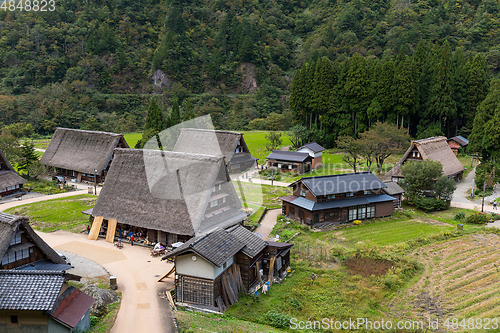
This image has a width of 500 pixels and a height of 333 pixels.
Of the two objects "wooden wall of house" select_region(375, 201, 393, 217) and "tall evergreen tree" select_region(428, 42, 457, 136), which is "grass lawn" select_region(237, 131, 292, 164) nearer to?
"wooden wall of house" select_region(375, 201, 393, 217)

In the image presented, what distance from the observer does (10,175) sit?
36.2 meters

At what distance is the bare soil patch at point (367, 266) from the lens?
21125 millimetres

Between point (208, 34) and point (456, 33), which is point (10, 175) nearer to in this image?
point (208, 34)

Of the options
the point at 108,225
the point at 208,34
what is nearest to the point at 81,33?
the point at 208,34

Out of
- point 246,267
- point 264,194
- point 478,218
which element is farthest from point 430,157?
point 246,267

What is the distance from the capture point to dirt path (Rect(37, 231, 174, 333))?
16.0m

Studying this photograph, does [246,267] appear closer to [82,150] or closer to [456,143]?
[82,150]

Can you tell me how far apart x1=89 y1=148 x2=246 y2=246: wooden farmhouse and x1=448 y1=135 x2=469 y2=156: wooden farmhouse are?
36.0 metres

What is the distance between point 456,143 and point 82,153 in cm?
4655

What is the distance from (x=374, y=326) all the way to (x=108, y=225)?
59.5ft

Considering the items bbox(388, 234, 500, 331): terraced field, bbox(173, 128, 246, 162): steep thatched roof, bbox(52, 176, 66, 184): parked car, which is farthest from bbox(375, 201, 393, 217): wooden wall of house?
bbox(52, 176, 66, 184): parked car

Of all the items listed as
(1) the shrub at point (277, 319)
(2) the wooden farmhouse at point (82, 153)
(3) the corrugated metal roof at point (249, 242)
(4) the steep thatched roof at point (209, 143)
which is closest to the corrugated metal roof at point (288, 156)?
(4) the steep thatched roof at point (209, 143)

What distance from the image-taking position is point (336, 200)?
30.1m

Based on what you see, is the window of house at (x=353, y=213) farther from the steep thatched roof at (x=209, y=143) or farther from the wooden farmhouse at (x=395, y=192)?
the steep thatched roof at (x=209, y=143)
